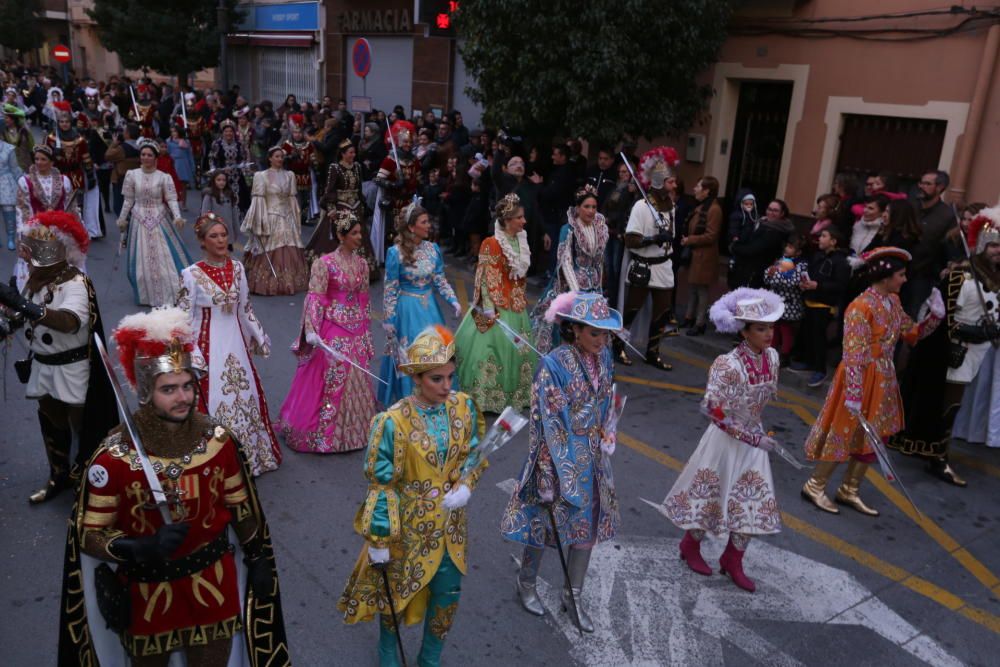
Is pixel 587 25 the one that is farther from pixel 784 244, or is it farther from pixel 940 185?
pixel 940 185

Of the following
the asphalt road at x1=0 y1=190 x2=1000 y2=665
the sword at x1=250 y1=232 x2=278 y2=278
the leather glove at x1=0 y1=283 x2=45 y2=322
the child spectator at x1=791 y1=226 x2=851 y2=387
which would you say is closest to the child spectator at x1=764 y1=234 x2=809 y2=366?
the child spectator at x1=791 y1=226 x2=851 y2=387

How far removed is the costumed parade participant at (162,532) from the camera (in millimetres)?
2811

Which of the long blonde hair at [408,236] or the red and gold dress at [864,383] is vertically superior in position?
the long blonde hair at [408,236]

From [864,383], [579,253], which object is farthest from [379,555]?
[579,253]

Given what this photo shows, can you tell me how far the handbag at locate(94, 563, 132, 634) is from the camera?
2.78 metres

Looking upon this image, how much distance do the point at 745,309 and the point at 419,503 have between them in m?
2.16

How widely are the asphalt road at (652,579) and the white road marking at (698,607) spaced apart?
0.5 inches

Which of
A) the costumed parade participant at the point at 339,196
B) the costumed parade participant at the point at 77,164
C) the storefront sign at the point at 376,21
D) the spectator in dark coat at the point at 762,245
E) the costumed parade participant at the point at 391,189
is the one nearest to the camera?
the spectator in dark coat at the point at 762,245

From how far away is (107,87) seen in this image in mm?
28969

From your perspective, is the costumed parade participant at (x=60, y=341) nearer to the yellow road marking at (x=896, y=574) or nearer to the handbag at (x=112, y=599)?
the handbag at (x=112, y=599)

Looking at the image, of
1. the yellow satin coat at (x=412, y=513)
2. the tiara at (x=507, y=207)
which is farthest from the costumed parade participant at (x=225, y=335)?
the tiara at (x=507, y=207)

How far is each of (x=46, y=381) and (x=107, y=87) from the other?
2824 centimetres

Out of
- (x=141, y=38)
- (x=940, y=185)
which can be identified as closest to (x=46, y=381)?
(x=940, y=185)

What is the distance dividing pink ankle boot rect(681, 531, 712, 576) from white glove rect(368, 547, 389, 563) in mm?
2294
